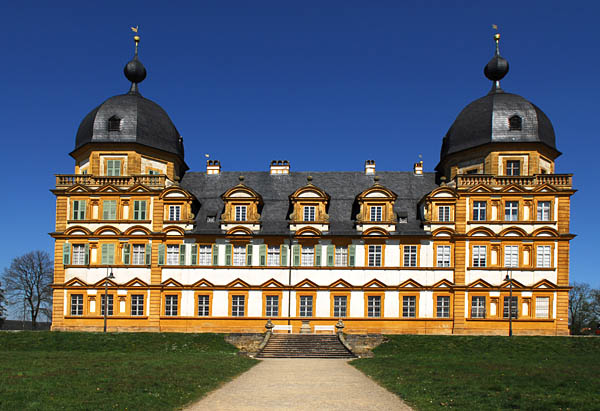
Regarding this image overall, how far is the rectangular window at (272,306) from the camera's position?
46.3 m

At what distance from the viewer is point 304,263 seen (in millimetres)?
46750

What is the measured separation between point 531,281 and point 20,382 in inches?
1397

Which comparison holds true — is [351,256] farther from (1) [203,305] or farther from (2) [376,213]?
(1) [203,305]

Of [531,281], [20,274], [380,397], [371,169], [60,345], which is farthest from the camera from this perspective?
[20,274]

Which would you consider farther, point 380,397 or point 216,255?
point 216,255

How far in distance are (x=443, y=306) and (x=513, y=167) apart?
11183mm

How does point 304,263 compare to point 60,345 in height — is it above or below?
above

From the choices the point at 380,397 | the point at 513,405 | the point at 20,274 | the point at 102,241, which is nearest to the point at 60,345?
the point at 102,241

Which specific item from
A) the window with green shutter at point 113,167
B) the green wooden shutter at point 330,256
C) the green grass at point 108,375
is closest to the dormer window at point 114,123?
the window with green shutter at point 113,167

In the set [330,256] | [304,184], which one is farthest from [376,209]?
[304,184]

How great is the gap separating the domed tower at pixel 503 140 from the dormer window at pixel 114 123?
24741mm

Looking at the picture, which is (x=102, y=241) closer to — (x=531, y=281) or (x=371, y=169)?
(x=371, y=169)

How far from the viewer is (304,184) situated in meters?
51.2

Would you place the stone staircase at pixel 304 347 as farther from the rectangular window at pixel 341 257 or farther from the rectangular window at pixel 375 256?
the rectangular window at pixel 375 256
